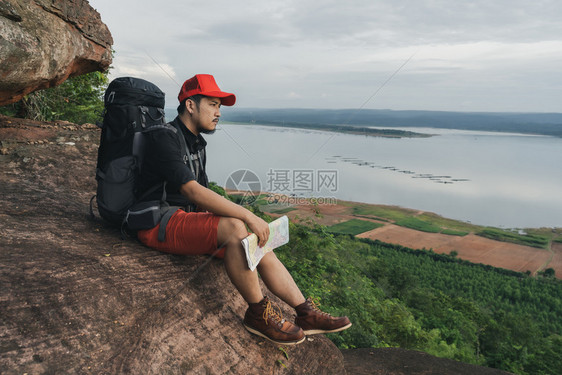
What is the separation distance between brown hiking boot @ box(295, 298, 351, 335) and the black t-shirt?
1218mm

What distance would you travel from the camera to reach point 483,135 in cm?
16875

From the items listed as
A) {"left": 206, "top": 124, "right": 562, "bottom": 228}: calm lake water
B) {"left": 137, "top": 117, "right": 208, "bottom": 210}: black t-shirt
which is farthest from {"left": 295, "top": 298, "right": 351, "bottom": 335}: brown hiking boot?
{"left": 206, "top": 124, "right": 562, "bottom": 228}: calm lake water

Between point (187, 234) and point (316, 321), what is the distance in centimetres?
117

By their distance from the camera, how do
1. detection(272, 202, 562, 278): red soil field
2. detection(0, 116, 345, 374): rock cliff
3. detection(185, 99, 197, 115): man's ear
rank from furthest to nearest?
detection(272, 202, 562, 278): red soil field
detection(185, 99, 197, 115): man's ear
detection(0, 116, 345, 374): rock cliff

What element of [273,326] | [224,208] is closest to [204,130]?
[224,208]

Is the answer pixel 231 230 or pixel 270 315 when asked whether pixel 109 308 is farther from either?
pixel 270 315

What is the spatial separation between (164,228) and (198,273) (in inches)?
19.2

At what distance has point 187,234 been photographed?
9.02 feet

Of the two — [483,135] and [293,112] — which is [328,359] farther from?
[483,135]

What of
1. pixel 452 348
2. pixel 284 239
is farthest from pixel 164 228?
pixel 452 348

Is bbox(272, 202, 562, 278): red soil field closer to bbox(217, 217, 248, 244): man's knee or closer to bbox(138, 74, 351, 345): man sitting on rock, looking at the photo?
bbox(138, 74, 351, 345): man sitting on rock

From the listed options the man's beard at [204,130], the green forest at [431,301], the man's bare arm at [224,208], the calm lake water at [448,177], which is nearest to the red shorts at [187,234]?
the man's bare arm at [224,208]

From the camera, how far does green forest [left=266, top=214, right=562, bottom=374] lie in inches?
367

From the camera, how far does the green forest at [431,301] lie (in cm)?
931
